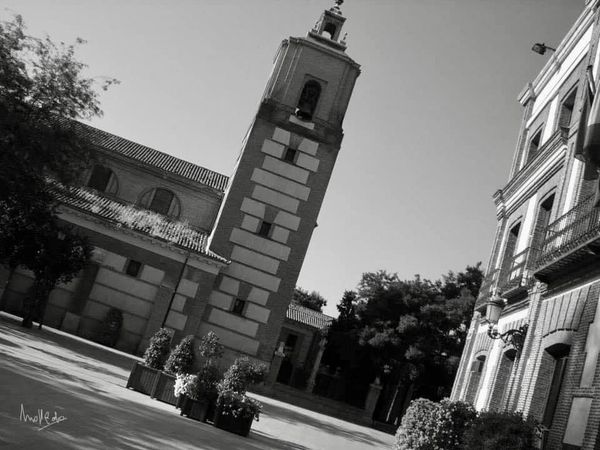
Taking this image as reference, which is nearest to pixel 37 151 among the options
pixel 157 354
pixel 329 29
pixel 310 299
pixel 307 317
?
pixel 157 354

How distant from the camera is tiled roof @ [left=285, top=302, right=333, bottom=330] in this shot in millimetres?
44438

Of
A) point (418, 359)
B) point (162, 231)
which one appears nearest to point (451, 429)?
point (162, 231)

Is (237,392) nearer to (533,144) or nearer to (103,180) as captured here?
(533,144)

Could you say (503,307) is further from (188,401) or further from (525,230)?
(188,401)

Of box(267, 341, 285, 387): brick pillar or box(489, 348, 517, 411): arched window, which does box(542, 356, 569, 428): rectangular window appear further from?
box(267, 341, 285, 387): brick pillar

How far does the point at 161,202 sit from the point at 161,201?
6 centimetres

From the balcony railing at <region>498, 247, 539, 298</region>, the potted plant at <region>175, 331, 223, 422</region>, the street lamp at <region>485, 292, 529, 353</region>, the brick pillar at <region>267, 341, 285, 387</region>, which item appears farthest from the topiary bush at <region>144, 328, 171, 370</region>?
the brick pillar at <region>267, 341, 285, 387</region>

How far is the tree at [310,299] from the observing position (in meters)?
63.9

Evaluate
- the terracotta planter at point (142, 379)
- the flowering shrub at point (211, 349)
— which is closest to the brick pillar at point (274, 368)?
the flowering shrub at point (211, 349)

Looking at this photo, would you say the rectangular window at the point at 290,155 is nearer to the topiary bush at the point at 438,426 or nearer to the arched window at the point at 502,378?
the arched window at the point at 502,378

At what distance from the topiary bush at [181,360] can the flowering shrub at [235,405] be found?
1869mm

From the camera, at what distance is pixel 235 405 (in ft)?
40.0

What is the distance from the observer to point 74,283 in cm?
2617

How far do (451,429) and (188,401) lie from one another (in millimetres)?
5305
